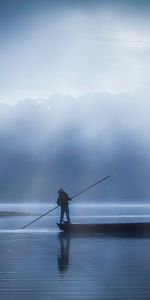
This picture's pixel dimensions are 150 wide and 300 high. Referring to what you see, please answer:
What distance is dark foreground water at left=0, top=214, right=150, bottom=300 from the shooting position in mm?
14422

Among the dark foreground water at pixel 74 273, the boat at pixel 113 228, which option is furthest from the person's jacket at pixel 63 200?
the dark foreground water at pixel 74 273

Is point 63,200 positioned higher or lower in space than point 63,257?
higher

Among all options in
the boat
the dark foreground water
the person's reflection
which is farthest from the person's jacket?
the dark foreground water

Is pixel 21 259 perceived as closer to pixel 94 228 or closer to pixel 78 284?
pixel 78 284

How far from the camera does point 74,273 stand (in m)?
17.8

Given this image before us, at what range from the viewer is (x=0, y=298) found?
45.4ft

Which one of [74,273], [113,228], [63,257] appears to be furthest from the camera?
[113,228]

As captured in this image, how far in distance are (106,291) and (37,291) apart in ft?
4.93

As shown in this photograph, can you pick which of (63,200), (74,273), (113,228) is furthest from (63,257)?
(63,200)

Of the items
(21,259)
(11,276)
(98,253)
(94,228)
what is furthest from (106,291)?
(94,228)

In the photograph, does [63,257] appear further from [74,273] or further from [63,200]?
[63,200]

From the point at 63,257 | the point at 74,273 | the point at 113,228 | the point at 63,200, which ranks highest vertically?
the point at 63,200

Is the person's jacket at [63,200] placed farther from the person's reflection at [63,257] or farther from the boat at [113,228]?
the person's reflection at [63,257]

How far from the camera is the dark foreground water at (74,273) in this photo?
14422mm
